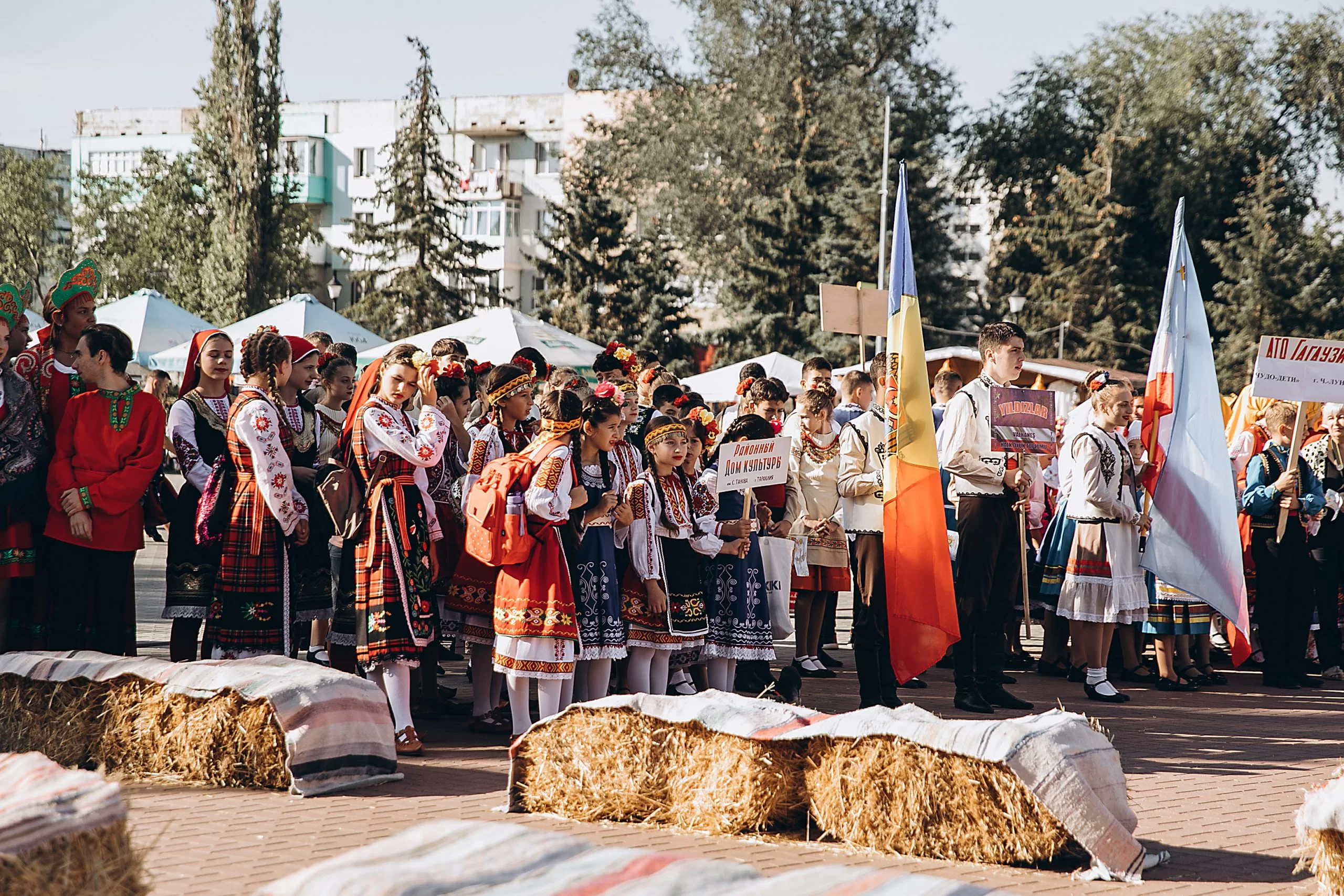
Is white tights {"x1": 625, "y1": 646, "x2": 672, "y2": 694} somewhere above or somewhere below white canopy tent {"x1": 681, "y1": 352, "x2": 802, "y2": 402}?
below

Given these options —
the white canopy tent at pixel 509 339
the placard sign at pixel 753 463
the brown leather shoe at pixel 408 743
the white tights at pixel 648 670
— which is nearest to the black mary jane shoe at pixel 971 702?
the placard sign at pixel 753 463

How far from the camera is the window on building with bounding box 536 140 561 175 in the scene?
67.9m

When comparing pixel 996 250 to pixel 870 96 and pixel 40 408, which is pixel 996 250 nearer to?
pixel 870 96

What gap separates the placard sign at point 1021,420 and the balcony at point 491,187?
58.3 meters

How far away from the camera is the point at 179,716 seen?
6496 mm

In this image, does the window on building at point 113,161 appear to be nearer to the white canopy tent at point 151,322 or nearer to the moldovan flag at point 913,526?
the white canopy tent at point 151,322

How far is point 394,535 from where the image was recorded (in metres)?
7.20

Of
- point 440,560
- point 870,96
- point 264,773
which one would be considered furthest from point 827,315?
point 870,96

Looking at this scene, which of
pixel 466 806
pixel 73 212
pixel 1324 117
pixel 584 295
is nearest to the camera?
pixel 466 806

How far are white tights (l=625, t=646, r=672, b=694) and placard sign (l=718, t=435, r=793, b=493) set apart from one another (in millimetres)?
992

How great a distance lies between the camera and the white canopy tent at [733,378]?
67.4 feet

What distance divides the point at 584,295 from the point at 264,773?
3866 cm

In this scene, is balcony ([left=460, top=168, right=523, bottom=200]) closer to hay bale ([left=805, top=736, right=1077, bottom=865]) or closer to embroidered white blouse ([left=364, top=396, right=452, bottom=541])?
embroidered white blouse ([left=364, top=396, right=452, bottom=541])

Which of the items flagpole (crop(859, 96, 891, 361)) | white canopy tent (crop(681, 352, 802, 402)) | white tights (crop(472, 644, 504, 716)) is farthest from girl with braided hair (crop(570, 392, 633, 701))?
flagpole (crop(859, 96, 891, 361))
